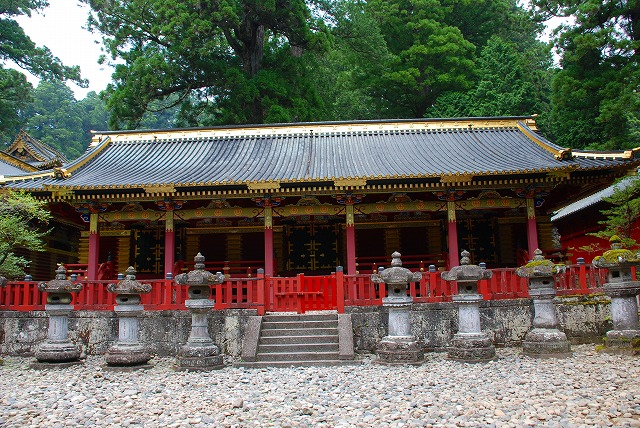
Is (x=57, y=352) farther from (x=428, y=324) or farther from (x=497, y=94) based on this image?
(x=497, y=94)

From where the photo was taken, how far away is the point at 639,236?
16.9m

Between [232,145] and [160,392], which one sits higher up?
[232,145]

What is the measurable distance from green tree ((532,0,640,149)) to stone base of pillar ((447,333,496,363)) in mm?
16203

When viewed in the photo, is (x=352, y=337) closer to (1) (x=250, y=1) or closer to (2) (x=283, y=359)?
(2) (x=283, y=359)

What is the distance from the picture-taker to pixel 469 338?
1012 cm

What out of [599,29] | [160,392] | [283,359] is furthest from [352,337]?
[599,29]

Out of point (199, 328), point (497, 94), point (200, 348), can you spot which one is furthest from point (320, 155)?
point (497, 94)

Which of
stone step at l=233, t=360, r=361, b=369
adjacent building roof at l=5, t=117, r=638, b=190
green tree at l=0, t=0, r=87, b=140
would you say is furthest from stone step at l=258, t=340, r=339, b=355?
green tree at l=0, t=0, r=87, b=140

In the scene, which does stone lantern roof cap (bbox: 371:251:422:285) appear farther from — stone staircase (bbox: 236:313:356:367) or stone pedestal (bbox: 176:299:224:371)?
stone pedestal (bbox: 176:299:224:371)

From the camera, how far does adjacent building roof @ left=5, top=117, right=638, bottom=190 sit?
13.8 meters

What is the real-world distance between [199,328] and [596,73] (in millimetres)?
22643

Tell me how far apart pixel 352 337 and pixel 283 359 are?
5.00 ft

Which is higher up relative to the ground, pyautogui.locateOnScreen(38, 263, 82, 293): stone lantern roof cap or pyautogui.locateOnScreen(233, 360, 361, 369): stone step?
pyautogui.locateOnScreen(38, 263, 82, 293): stone lantern roof cap

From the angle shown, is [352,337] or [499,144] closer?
[352,337]
